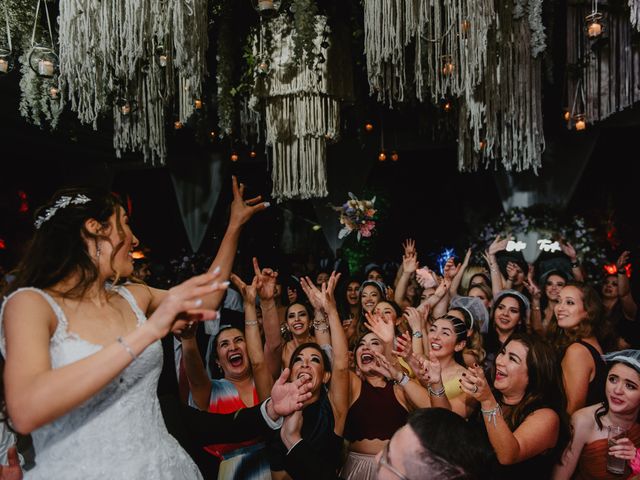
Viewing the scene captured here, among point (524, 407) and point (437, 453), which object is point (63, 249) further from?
point (524, 407)

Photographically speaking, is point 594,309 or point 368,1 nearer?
point 368,1

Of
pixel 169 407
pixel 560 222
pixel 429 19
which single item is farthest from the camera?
pixel 560 222

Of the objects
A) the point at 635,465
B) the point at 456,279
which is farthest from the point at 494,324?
the point at 635,465

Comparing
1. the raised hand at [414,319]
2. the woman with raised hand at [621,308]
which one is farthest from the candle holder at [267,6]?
the woman with raised hand at [621,308]

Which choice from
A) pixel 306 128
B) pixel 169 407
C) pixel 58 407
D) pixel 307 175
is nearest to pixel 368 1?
pixel 306 128

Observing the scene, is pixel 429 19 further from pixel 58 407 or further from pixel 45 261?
pixel 58 407

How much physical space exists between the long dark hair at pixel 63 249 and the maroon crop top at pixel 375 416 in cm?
174

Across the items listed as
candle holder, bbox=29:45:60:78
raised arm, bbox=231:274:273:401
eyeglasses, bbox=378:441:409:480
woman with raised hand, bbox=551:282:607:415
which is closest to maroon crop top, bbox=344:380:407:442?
raised arm, bbox=231:274:273:401

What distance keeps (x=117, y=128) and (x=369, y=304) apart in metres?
2.38

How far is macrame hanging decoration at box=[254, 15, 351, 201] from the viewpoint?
3.07 m

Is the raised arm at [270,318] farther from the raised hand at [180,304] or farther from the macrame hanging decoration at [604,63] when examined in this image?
the macrame hanging decoration at [604,63]

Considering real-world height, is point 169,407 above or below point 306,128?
below

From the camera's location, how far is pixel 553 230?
7391mm

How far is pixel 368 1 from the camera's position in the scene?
2750 mm
